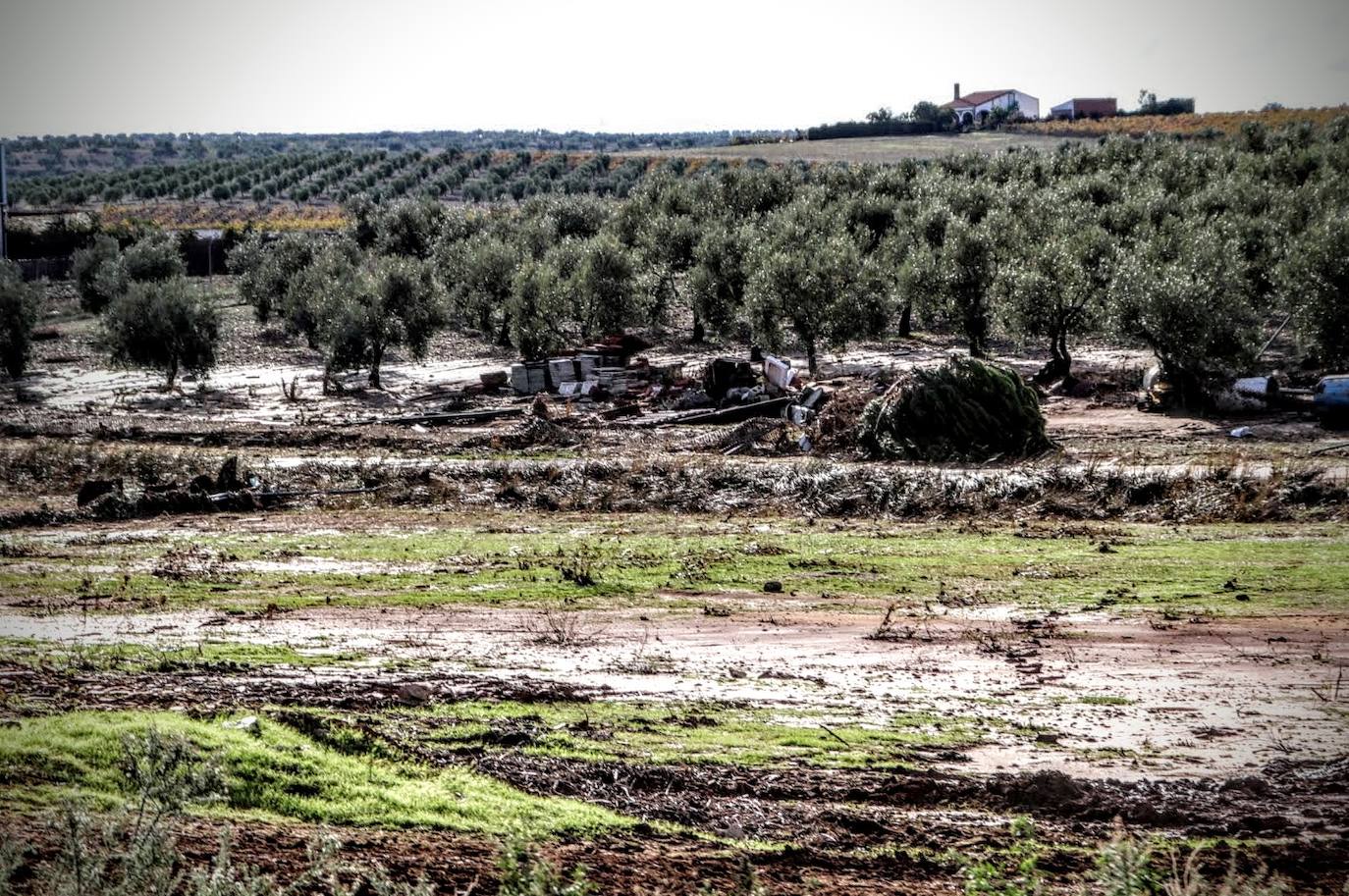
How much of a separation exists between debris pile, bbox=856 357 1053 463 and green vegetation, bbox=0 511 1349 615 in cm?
545

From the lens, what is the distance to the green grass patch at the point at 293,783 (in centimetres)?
893

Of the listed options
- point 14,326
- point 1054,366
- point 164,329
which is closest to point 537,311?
point 164,329

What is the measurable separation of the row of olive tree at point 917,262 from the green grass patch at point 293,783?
2863 cm

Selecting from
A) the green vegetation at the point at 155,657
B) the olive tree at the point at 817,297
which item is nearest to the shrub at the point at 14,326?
the olive tree at the point at 817,297

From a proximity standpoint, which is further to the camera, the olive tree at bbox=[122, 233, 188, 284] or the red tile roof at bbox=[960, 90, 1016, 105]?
the red tile roof at bbox=[960, 90, 1016, 105]

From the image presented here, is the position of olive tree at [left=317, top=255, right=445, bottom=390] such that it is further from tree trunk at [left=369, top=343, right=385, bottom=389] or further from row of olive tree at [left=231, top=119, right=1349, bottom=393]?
row of olive tree at [left=231, top=119, right=1349, bottom=393]

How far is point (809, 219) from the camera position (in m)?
55.5

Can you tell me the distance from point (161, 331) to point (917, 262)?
30.5m

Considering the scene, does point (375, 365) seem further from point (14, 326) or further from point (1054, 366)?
point (1054, 366)

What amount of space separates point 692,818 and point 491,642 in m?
5.08

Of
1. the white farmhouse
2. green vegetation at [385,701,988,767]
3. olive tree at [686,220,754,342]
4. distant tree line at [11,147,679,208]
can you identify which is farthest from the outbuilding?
green vegetation at [385,701,988,767]

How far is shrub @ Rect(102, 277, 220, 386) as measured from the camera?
41.4 m

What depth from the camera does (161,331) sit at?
135ft

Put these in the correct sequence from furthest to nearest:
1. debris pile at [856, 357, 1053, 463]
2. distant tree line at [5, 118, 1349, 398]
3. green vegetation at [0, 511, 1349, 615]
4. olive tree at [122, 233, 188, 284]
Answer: olive tree at [122, 233, 188, 284]
distant tree line at [5, 118, 1349, 398]
debris pile at [856, 357, 1053, 463]
green vegetation at [0, 511, 1349, 615]
